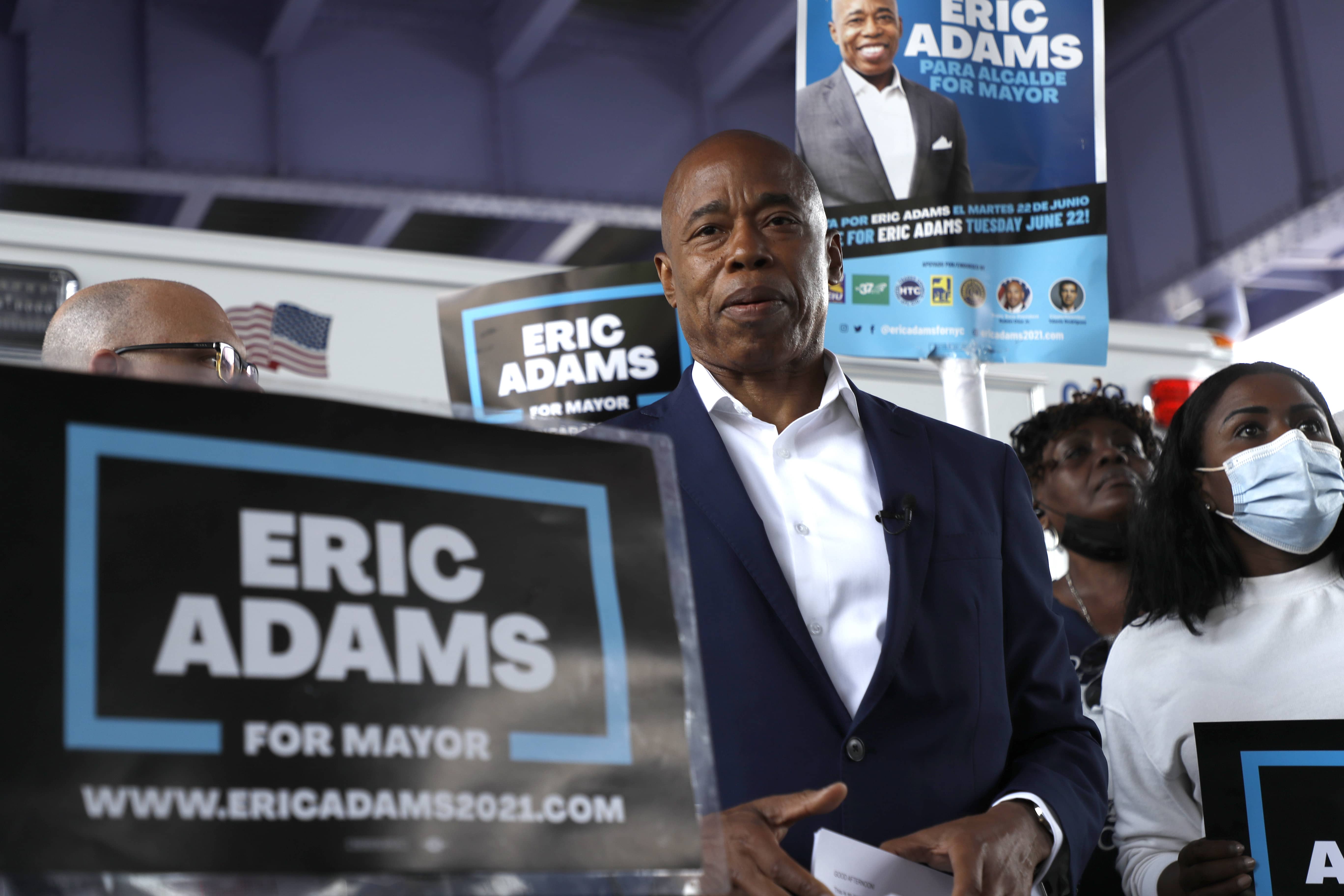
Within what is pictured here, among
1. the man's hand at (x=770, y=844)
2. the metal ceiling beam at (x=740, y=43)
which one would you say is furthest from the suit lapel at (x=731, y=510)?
the metal ceiling beam at (x=740, y=43)

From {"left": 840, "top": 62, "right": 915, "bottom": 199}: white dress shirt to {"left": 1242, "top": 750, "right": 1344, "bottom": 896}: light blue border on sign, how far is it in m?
1.42

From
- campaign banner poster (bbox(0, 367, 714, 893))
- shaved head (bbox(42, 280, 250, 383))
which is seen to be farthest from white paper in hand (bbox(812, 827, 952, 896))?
shaved head (bbox(42, 280, 250, 383))

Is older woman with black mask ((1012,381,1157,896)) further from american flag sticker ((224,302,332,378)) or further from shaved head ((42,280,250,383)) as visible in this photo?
shaved head ((42,280,250,383))

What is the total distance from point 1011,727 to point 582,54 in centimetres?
714

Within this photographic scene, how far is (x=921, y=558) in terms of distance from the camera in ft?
5.10

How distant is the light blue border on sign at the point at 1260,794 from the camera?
5.65ft

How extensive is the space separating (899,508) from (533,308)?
4.15ft

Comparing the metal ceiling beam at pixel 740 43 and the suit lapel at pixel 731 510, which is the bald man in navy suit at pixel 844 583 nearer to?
the suit lapel at pixel 731 510

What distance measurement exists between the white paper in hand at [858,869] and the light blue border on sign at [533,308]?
1497mm

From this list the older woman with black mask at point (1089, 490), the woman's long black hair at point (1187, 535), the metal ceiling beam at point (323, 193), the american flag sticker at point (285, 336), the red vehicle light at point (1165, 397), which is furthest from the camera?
the metal ceiling beam at point (323, 193)

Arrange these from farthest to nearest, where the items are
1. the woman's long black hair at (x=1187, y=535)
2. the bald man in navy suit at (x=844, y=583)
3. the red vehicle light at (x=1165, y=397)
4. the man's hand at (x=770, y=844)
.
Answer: the red vehicle light at (x=1165, y=397) < the woman's long black hair at (x=1187, y=535) < the bald man in navy suit at (x=844, y=583) < the man's hand at (x=770, y=844)

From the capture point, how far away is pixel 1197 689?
216 centimetres

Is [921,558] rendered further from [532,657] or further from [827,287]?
[532,657]

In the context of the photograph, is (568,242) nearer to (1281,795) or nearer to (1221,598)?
(1221,598)
